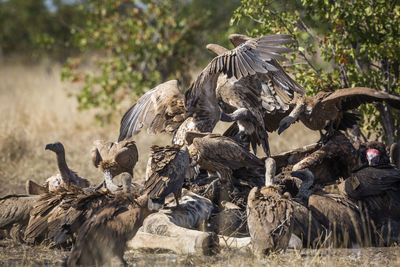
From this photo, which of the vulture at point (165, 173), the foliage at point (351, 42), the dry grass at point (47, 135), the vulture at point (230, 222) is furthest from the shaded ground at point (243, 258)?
the dry grass at point (47, 135)

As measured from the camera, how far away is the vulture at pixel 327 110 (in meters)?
6.58

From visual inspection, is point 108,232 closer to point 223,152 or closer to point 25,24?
point 223,152

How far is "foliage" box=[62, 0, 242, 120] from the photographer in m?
11.9

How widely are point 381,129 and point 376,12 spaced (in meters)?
1.63

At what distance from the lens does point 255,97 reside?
7.50 metres

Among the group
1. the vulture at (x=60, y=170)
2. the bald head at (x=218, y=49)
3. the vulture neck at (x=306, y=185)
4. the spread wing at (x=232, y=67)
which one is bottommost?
the vulture neck at (x=306, y=185)

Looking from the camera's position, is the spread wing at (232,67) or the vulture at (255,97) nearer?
the spread wing at (232,67)

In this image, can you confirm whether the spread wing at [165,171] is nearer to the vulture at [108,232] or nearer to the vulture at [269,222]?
the vulture at [108,232]

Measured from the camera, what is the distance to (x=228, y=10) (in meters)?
20.9

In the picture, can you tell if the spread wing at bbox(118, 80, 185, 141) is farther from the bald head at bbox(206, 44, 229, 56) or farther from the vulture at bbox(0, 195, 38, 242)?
the vulture at bbox(0, 195, 38, 242)

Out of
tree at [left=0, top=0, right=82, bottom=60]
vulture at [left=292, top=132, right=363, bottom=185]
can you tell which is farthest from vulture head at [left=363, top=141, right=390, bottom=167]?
tree at [left=0, top=0, right=82, bottom=60]

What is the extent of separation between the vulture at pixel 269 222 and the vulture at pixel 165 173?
808mm

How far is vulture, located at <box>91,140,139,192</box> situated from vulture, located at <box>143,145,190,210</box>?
2.14 ft

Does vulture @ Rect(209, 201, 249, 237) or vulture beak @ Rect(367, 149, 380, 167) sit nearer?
vulture @ Rect(209, 201, 249, 237)
